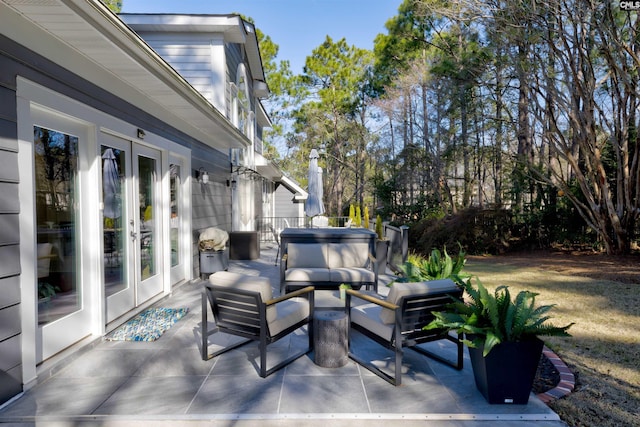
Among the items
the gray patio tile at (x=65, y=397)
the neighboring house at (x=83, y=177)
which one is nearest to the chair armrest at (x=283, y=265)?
the neighboring house at (x=83, y=177)

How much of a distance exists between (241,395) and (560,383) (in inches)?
98.4

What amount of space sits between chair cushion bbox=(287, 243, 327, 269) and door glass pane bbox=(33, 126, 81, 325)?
9.06ft

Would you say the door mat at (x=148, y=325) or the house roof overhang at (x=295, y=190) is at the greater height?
the house roof overhang at (x=295, y=190)

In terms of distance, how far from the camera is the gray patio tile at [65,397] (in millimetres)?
2582

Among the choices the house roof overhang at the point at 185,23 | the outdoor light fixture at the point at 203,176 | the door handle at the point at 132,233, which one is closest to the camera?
the door handle at the point at 132,233

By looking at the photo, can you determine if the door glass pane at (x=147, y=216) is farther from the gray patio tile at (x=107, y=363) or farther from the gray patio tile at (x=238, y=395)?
the gray patio tile at (x=238, y=395)

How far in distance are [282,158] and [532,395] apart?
88.4 feet

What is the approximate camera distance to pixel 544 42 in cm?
824

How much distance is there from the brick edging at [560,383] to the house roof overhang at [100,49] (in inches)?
161

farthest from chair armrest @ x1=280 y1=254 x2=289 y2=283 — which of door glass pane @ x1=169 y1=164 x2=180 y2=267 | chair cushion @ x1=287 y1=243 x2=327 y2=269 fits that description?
door glass pane @ x1=169 y1=164 x2=180 y2=267

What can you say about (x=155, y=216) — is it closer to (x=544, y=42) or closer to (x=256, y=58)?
(x=256, y=58)

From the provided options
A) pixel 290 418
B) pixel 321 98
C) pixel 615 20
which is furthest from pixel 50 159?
pixel 321 98

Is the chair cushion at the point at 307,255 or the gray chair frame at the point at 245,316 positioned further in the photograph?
the chair cushion at the point at 307,255

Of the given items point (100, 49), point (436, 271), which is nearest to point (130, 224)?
point (100, 49)
